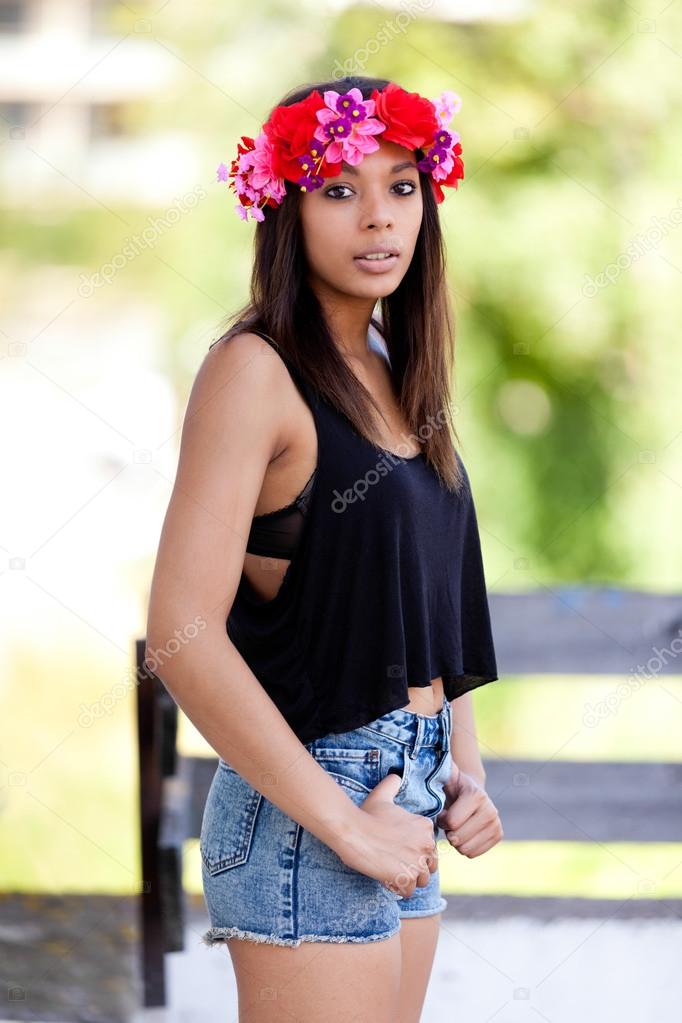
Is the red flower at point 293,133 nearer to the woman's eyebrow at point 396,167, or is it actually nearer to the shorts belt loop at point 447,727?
the woman's eyebrow at point 396,167

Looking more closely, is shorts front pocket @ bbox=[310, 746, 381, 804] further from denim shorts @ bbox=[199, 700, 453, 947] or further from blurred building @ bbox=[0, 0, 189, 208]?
blurred building @ bbox=[0, 0, 189, 208]

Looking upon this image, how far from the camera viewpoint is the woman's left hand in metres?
1.33

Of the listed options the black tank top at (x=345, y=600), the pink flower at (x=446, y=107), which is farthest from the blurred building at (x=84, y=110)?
the black tank top at (x=345, y=600)

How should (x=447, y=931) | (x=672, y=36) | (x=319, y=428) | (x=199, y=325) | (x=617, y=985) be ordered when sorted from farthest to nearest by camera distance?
1. (x=199, y=325)
2. (x=672, y=36)
3. (x=447, y=931)
4. (x=617, y=985)
5. (x=319, y=428)

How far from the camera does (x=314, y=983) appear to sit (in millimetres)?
1136

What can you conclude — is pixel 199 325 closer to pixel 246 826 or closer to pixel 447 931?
pixel 447 931

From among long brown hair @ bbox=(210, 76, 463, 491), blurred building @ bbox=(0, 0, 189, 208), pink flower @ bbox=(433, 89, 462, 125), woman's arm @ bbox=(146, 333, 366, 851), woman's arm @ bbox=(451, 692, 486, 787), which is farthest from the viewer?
blurred building @ bbox=(0, 0, 189, 208)

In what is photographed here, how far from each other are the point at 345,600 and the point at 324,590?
0.02m

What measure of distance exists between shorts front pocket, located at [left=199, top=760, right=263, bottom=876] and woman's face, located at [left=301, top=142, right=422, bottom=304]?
0.52 meters

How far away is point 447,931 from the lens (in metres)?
3.13

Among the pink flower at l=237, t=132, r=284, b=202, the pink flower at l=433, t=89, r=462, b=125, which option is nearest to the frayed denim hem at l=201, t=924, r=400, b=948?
the pink flower at l=237, t=132, r=284, b=202

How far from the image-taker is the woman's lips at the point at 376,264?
48.8 inches

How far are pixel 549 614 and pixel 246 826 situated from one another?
2271 millimetres

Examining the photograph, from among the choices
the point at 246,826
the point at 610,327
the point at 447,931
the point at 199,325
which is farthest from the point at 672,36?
the point at 246,826
